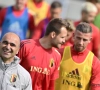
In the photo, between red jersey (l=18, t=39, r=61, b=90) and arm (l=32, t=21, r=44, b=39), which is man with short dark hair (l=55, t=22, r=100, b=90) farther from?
arm (l=32, t=21, r=44, b=39)

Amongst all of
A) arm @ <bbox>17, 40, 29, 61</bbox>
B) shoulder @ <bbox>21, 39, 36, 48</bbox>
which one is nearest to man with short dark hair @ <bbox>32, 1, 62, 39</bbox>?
shoulder @ <bbox>21, 39, 36, 48</bbox>

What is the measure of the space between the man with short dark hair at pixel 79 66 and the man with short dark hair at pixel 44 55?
0.25 m

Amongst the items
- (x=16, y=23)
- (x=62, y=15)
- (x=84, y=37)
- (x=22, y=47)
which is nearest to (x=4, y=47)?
(x=22, y=47)

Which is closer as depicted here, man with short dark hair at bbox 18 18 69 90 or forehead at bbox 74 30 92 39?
man with short dark hair at bbox 18 18 69 90

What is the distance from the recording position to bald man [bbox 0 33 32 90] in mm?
9102

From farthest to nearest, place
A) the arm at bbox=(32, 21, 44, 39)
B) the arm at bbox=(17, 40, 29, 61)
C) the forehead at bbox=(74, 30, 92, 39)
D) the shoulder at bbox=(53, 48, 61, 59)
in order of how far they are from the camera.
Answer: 1. the arm at bbox=(32, 21, 44, 39)
2. the forehead at bbox=(74, 30, 92, 39)
3. the shoulder at bbox=(53, 48, 61, 59)
4. the arm at bbox=(17, 40, 29, 61)

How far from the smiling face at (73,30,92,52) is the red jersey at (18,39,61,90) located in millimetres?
354

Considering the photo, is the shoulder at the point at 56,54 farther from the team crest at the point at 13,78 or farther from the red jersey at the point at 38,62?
the team crest at the point at 13,78

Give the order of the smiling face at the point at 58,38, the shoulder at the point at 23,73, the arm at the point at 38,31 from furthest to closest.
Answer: the arm at the point at 38,31, the smiling face at the point at 58,38, the shoulder at the point at 23,73

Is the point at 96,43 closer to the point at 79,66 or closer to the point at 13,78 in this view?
the point at 79,66

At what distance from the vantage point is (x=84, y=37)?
10.4 m

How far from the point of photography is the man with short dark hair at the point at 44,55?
10.0 meters

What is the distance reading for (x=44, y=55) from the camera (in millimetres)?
10172

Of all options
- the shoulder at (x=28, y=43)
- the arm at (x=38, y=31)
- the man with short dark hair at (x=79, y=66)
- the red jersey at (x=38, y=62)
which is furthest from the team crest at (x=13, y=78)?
the arm at (x=38, y=31)
